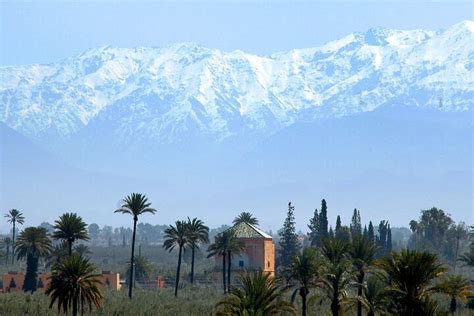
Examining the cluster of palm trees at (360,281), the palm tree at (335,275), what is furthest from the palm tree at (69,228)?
the palm tree at (335,275)

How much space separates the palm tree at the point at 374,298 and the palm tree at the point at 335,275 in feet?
5.11

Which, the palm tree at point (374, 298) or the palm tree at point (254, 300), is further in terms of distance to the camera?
the palm tree at point (374, 298)

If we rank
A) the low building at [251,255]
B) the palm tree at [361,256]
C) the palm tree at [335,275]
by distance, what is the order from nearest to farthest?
the palm tree at [335,275], the palm tree at [361,256], the low building at [251,255]

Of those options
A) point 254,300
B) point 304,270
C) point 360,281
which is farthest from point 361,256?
point 254,300

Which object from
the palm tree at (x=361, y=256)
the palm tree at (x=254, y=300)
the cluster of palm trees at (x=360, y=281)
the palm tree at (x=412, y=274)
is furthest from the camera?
the palm tree at (x=361, y=256)

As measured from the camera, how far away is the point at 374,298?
90.7m

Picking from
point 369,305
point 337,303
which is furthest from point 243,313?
point 369,305

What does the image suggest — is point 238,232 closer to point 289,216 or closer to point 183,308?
point 289,216

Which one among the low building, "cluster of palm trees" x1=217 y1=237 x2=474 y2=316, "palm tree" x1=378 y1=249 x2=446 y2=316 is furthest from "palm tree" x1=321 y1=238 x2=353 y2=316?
the low building

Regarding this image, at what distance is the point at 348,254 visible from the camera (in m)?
90.8

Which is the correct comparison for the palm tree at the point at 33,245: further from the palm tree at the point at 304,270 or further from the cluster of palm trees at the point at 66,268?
the palm tree at the point at 304,270

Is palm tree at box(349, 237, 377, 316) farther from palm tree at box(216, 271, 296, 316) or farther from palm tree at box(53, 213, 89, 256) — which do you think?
palm tree at box(53, 213, 89, 256)

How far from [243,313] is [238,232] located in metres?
108

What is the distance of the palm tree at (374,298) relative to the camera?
83.7 metres
